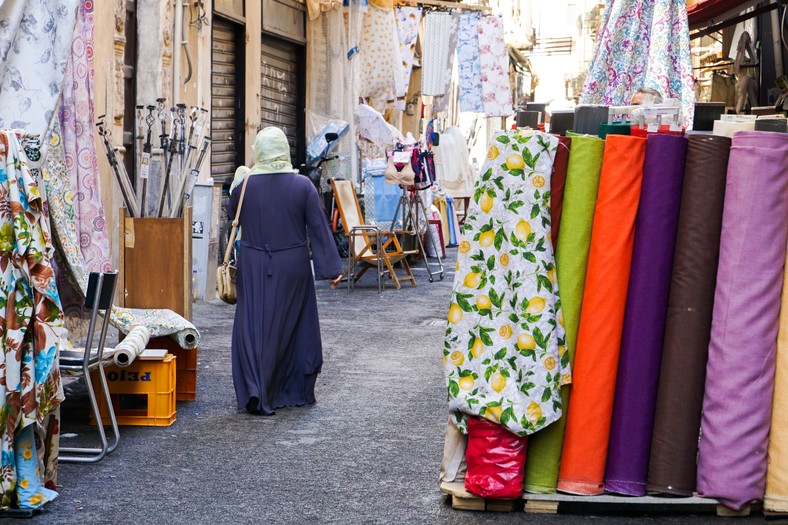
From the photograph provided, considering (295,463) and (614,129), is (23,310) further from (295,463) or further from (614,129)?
(614,129)

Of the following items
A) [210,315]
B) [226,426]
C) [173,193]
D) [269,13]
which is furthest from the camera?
[269,13]

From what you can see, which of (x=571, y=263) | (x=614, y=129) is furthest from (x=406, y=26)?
(x=571, y=263)

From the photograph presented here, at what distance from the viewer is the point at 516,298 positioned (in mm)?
4770

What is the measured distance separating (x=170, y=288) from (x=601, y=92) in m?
3.60

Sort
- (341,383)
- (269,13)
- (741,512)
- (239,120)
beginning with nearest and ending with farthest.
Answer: (741,512) < (341,383) < (239,120) < (269,13)

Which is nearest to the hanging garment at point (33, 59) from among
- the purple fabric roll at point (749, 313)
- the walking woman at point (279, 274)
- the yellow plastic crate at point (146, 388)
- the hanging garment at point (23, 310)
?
the hanging garment at point (23, 310)

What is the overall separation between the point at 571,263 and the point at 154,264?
156 inches

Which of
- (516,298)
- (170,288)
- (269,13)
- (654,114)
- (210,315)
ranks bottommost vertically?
(210,315)

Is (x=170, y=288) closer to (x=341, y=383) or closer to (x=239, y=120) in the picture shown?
(x=341, y=383)

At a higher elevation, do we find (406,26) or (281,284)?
(406,26)

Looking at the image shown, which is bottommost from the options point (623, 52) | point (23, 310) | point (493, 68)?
point (23, 310)

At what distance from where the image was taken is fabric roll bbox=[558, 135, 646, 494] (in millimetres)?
4734

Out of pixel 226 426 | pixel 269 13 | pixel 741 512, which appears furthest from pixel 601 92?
pixel 269 13

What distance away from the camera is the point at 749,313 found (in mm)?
4633
